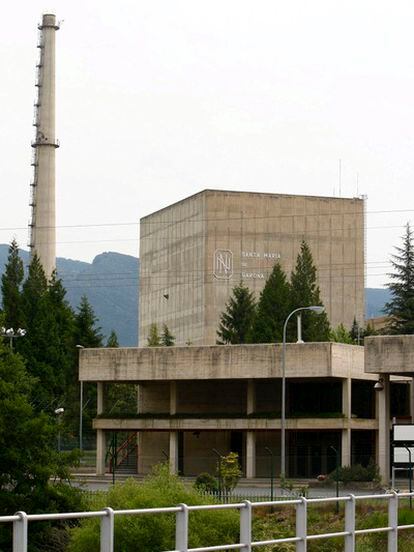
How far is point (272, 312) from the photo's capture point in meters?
109

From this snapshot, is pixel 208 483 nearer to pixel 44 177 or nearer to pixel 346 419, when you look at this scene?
pixel 346 419

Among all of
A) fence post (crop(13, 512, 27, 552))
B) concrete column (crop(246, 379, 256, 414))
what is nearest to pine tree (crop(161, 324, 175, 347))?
concrete column (crop(246, 379, 256, 414))

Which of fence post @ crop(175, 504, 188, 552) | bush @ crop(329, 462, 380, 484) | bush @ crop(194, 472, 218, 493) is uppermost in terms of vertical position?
fence post @ crop(175, 504, 188, 552)

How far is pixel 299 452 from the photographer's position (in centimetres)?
8600

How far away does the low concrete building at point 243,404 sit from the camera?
81.8m

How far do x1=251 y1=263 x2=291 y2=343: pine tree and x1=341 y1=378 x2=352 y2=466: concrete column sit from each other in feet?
76.1

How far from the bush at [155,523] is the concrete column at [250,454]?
1517 inches

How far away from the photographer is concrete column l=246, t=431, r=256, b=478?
83.1 meters

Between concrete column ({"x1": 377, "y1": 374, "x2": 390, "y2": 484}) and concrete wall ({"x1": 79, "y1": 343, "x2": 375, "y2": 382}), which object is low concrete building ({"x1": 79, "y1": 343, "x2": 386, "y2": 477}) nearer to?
concrete wall ({"x1": 79, "y1": 343, "x2": 375, "y2": 382})

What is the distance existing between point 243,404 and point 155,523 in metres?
58.3

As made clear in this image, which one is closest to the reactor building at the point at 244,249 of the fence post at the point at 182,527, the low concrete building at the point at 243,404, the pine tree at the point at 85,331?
the pine tree at the point at 85,331

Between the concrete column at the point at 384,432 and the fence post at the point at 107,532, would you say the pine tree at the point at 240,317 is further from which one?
the fence post at the point at 107,532

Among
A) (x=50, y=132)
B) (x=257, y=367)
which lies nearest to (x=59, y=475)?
(x=257, y=367)

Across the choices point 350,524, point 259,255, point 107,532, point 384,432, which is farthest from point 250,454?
point 259,255
